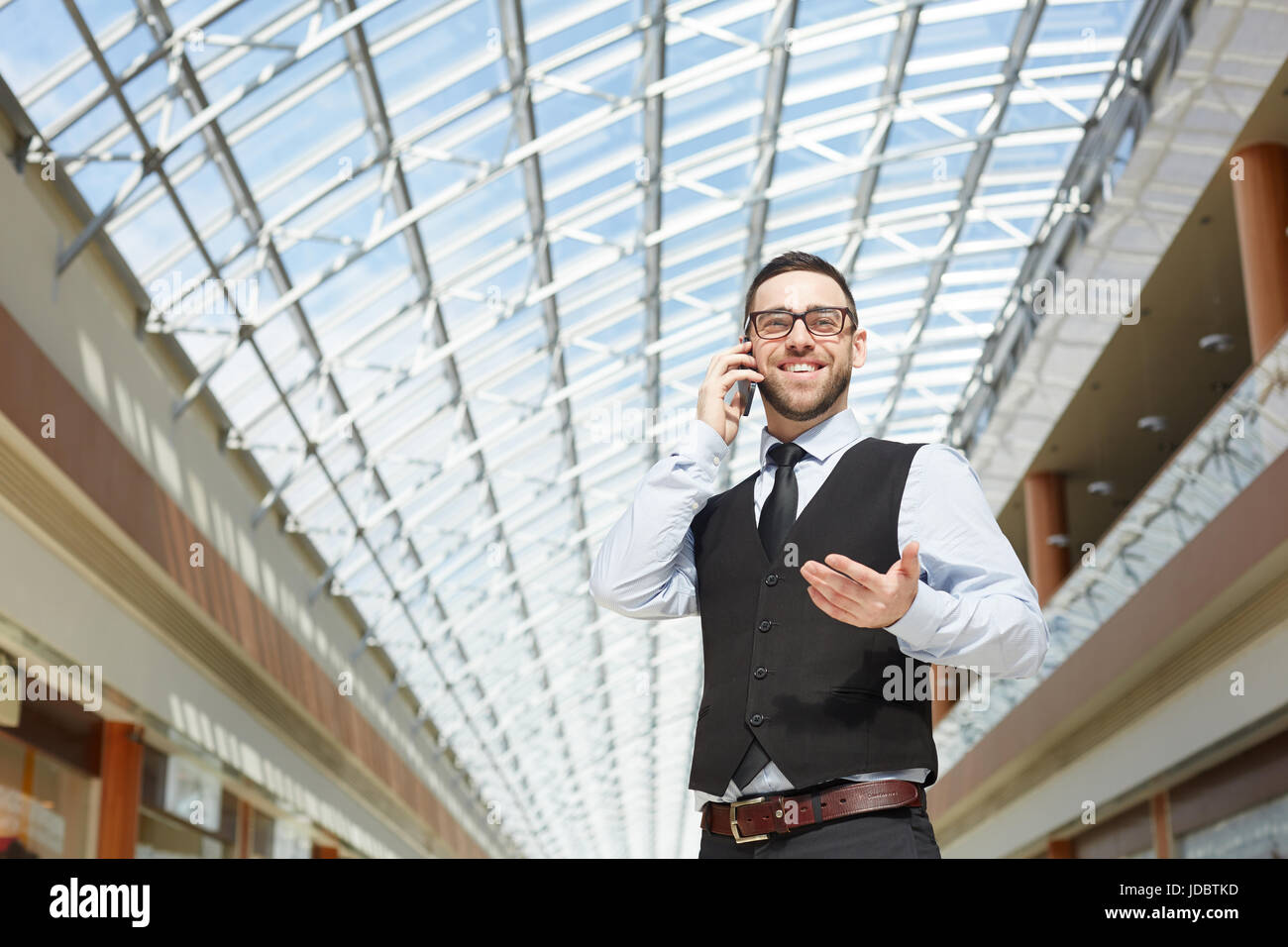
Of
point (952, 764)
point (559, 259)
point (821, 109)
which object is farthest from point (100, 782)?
point (952, 764)

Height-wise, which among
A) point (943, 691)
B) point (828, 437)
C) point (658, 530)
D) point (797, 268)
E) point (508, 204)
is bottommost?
point (658, 530)

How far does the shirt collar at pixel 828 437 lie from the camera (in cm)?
368

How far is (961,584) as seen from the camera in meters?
3.25

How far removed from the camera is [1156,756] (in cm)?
1894

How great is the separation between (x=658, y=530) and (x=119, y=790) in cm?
1485

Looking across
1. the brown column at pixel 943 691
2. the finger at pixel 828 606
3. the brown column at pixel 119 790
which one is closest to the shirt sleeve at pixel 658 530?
the finger at pixel 828 606

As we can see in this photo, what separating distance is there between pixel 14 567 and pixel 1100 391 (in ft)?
66.3

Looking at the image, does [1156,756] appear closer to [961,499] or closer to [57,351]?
[57,351]

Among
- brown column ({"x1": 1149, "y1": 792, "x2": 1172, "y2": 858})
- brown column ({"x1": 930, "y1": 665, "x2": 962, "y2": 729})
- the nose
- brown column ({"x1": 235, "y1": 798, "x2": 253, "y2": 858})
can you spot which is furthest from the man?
brown column ({"x1": 930, "y1": 665, "x2": 962, "y2": 729})

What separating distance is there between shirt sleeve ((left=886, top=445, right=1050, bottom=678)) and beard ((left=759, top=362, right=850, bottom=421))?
0.32 meters

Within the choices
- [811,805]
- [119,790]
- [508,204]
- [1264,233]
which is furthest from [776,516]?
[508,204]

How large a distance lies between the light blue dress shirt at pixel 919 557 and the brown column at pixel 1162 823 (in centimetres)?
1788

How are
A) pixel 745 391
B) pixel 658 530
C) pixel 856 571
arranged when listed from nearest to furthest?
pixel 856 571, pixel 658 530, pixel 745 391

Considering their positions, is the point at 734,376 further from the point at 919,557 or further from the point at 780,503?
the point at 919,557
